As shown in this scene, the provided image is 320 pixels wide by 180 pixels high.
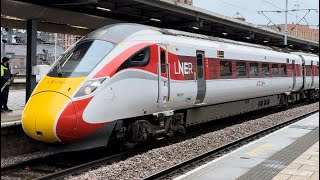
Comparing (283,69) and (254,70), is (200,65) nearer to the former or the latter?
(254,70)

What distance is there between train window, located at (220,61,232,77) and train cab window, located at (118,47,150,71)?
4183 mm

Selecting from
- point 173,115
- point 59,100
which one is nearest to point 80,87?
point 59,100

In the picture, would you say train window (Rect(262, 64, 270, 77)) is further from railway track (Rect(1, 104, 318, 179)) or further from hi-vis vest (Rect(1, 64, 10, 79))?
hi-vis vest (Rect(1, 64, 10, 79))

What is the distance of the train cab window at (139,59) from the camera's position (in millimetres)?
8539

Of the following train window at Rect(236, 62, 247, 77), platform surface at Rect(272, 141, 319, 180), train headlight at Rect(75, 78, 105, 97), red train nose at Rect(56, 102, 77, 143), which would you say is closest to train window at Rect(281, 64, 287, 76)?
train window at Rect(236, 62, 247, 77)

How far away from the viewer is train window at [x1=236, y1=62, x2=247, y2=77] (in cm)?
1399

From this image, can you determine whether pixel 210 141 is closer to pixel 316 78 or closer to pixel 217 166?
pixel 217 166

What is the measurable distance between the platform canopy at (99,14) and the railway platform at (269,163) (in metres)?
5.55

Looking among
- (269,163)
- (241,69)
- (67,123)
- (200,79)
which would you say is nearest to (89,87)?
(67,123)

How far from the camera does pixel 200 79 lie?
11492 millimetres

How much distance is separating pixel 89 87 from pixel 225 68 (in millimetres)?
6315

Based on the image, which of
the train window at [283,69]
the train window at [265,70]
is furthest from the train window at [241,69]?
the train window at [283,69]

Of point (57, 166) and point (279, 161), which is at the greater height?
point (279, 161)

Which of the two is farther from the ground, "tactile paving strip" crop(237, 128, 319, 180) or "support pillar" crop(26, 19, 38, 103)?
"support pillar" crop(26, 19, 38, 103)
